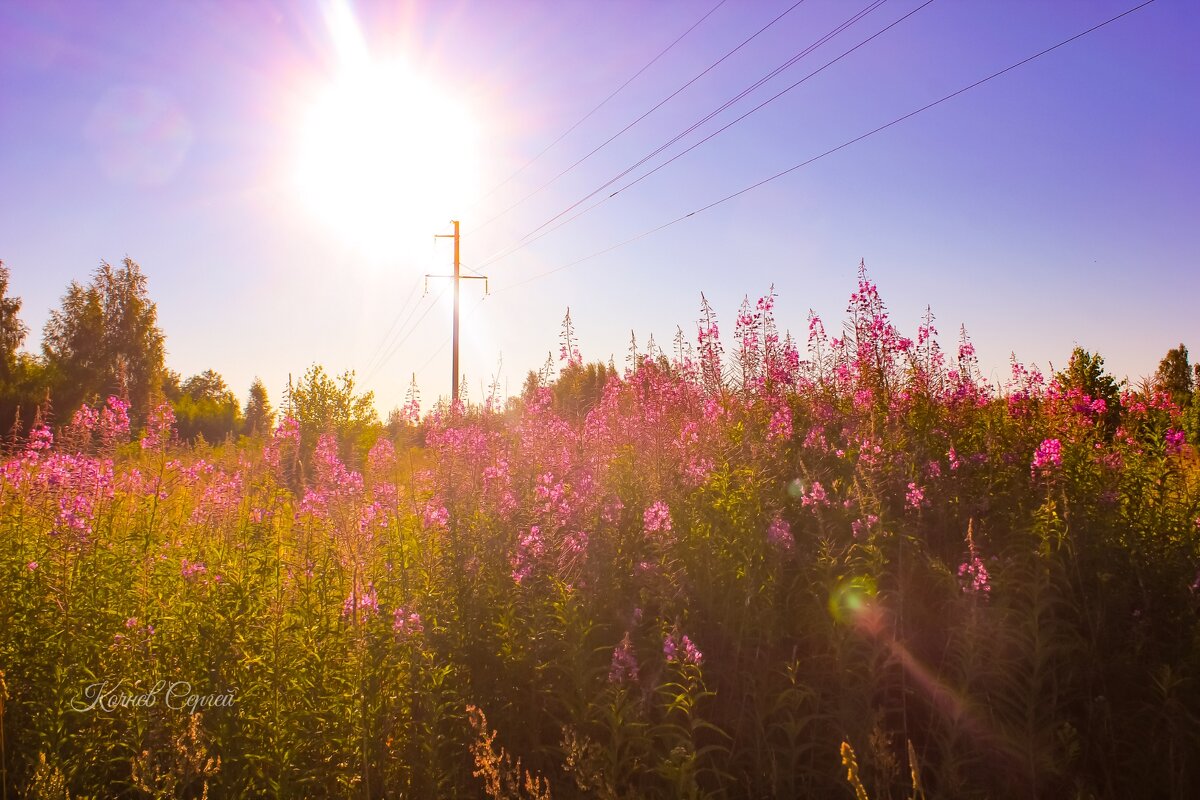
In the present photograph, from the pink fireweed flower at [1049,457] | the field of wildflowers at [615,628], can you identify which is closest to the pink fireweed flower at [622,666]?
the field of wildflowers at [615,628]

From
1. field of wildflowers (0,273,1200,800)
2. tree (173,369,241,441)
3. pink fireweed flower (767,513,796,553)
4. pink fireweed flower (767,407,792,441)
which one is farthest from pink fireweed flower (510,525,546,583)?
tree (173,369,241,441)

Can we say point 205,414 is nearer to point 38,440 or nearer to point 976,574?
point 38,440

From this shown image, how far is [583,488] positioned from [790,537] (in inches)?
61.2

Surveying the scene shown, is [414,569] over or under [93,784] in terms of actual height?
over

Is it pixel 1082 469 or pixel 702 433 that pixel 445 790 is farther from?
pixel 1082 469

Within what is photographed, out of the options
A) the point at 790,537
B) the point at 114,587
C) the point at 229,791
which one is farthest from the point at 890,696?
the point at 114,587

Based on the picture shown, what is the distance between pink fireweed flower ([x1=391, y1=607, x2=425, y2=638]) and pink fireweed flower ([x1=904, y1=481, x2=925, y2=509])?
3163 mm

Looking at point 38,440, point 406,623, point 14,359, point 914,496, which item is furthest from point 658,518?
point 14,359

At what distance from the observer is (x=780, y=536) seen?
3.99 m

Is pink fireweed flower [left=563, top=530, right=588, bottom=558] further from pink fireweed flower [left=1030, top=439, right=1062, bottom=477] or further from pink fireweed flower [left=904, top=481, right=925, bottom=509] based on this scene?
pink fireweed flower [left=1030, top=439, right=1062, bottom=477]

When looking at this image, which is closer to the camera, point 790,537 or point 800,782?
point 800,782

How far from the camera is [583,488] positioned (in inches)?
191

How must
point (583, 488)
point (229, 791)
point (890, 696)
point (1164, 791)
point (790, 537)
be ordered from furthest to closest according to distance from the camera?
point (583, 488) → point (790, 537) → point (890, 696) → point (1164, 791) → point (229, 791)

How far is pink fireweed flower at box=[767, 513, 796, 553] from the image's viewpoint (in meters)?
3.99
